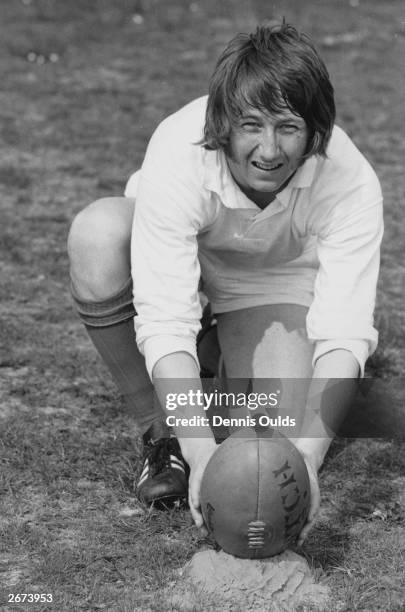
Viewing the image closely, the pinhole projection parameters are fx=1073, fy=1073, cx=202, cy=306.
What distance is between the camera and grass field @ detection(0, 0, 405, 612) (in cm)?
334

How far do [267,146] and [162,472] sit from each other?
1.22 m

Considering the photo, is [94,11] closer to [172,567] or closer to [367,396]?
[367,396]

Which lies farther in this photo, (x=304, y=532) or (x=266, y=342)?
(x=266, y=342)

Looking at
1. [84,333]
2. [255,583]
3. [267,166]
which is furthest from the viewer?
[84,333]

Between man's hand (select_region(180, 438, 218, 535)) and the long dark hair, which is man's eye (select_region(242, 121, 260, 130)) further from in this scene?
man's hand (select_region(180, 438, 218, 535))

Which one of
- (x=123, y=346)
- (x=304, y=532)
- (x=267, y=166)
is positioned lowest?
(x=304, y=532)

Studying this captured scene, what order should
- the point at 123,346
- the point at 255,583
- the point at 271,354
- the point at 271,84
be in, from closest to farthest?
the point at 255,583 → the point at 271,84 → the point at 123,346 → the point at 271,354

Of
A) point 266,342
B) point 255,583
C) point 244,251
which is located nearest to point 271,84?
point 244,251

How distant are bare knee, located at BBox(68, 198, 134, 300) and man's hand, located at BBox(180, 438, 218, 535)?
2.39 ft

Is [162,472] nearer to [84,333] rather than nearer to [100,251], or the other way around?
[100,251]

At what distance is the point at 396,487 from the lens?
3.88 metres

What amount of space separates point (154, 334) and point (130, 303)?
404 mm

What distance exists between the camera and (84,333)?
5109mm

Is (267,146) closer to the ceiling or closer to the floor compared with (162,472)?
closer to the ceiling
